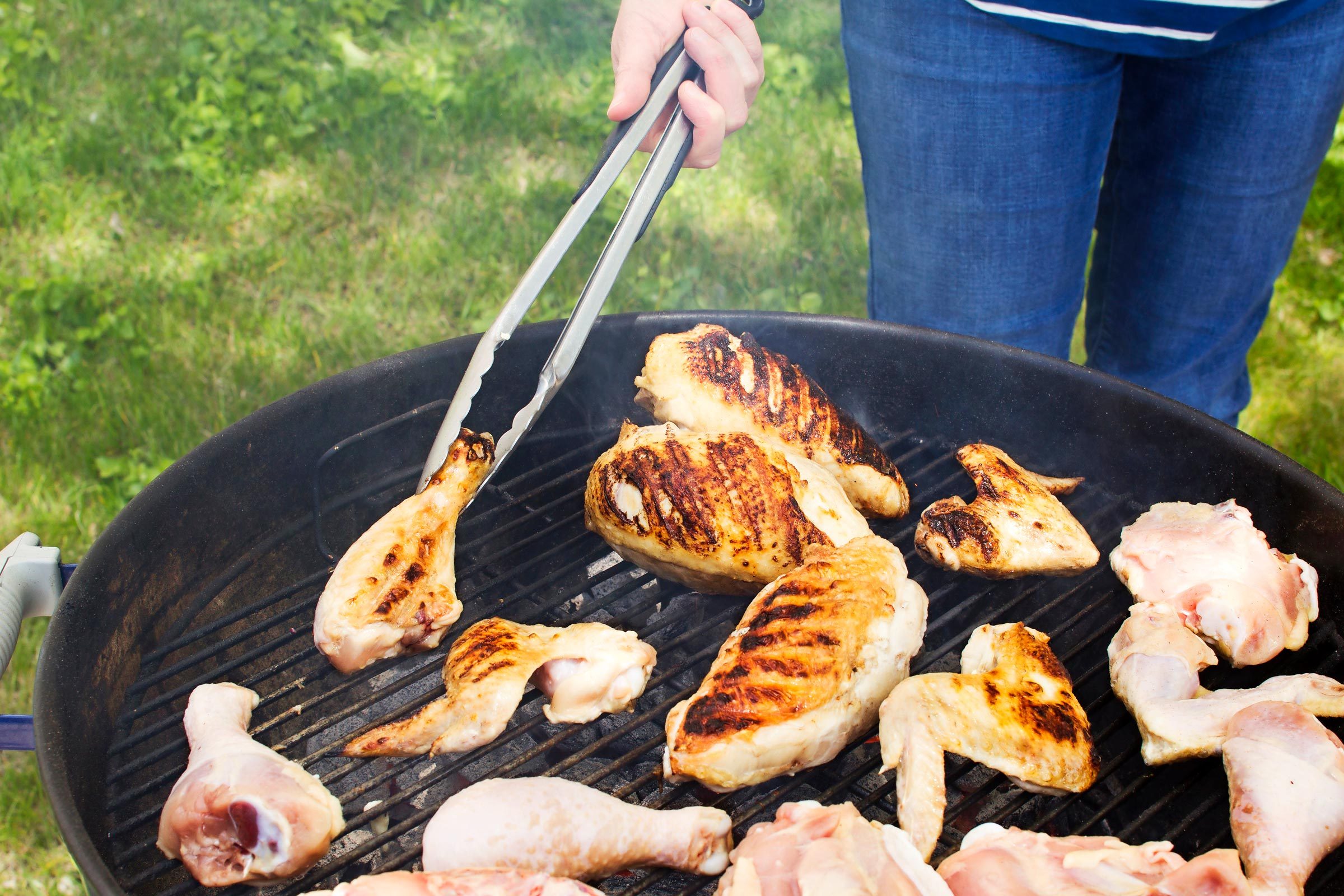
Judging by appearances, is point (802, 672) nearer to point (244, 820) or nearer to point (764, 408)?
point (764, 408)

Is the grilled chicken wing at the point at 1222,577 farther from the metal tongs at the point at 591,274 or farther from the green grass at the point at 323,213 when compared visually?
the green grass at the point at 323,213

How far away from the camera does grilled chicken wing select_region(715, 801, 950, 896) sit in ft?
5.05

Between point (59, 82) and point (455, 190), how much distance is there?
2366 mm

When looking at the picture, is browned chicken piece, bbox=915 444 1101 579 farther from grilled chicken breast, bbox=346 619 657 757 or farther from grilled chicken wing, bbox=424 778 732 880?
grilled chicken wing, bbox=424 778 732 880

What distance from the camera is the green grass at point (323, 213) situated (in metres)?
4.44

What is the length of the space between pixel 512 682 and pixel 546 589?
0.66 metres

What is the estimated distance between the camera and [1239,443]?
7.53ft

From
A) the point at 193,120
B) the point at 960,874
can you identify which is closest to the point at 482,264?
the point at 193,120

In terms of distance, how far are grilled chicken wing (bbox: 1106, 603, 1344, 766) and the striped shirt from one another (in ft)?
5.33

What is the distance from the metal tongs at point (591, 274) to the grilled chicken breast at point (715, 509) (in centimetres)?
23

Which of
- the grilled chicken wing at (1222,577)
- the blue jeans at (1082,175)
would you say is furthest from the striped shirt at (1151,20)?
the grilled chicken wing at (1222,577)

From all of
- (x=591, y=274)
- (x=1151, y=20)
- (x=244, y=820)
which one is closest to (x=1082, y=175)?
(x=1151, y=20)

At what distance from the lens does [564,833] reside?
1.67m

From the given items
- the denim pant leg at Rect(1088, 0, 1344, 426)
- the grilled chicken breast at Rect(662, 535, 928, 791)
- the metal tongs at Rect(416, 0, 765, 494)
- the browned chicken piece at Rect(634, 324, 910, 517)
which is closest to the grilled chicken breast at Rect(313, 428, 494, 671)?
the metal tongs at Rect(416, 0, 765, 494)
